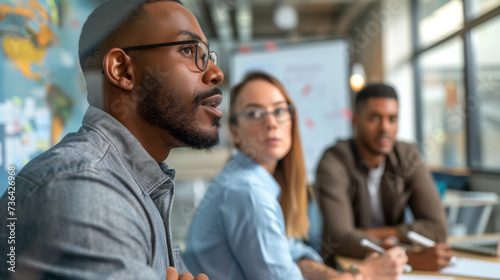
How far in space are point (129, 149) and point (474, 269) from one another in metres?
1.16

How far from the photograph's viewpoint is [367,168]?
6.66 ft

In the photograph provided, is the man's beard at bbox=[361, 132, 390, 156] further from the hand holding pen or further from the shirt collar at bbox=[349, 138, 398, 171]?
the hand holding pen

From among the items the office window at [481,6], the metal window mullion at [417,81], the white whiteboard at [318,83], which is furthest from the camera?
the metal window mullion at [417,81]

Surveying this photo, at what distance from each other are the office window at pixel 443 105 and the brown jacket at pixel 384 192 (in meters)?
2.32

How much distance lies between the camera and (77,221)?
49cm

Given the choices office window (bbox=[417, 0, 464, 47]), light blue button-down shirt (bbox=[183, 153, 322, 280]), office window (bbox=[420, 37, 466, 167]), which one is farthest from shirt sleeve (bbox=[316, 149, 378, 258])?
office window (bbox=[417, 0, 464, 47])

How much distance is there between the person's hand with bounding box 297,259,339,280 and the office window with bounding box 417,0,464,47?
3395 millimetres

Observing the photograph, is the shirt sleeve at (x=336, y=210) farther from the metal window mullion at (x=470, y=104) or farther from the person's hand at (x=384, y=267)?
the metal window mullion at (x=470, y=104)

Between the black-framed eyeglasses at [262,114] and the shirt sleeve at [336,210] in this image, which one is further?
the shirt sleeve at [336,210]

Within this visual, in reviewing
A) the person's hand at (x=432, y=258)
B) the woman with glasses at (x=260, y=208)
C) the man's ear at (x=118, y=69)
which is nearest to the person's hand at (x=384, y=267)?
the woman with glasses at (x=260, y=208)

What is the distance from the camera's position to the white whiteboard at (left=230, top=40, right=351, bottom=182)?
2.98 m

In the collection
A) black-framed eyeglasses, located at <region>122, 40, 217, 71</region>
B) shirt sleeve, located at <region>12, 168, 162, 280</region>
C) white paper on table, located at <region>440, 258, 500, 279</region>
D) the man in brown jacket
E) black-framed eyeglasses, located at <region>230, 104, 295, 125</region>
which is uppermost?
black-framed eyeglasses, located at <region>122, 40, 217, 71</region>

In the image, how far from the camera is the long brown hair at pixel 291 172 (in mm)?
1425

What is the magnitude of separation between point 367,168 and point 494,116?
2.60 meters
